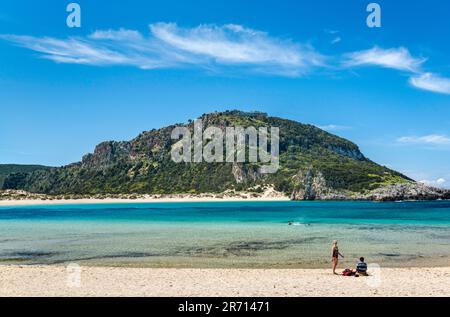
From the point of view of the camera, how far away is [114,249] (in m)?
45.4

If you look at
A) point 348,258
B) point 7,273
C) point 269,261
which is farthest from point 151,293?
point 348,258

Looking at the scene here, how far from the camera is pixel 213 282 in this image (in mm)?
26391

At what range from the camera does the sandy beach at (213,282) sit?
906 inches

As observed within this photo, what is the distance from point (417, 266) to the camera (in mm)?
33875

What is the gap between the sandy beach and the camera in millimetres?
23000

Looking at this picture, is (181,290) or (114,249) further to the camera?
(114,249)

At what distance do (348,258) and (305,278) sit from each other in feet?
37.3
